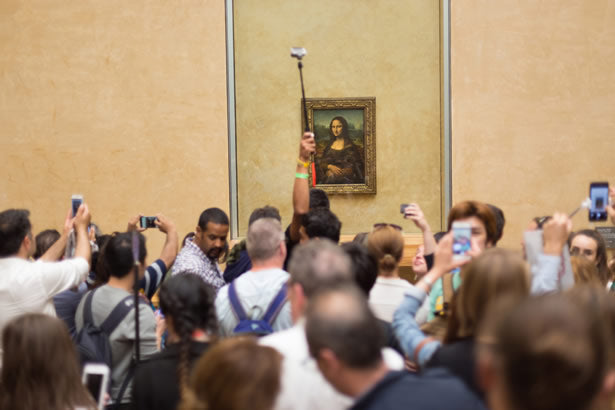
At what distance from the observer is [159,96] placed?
935 cm

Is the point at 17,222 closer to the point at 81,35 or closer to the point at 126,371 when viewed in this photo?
the point at 126,371

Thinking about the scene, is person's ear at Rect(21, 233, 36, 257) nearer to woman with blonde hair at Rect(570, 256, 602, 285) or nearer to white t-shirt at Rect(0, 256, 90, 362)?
white t-shirt at Rect(0, 256, 90, 362)

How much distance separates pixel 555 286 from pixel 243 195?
22.9 ft

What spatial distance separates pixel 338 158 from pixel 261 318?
20.9ft

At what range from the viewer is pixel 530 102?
9641mm

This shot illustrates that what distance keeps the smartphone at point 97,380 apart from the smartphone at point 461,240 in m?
1.96

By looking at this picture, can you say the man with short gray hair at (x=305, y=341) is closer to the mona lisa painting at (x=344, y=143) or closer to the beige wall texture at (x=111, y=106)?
the beige wall texture at (x=111, y=106)

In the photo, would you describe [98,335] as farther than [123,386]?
Yes

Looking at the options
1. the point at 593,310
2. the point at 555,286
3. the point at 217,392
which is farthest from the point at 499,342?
the point at 555,286

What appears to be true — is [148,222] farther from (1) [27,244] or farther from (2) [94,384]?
(2) [94,384]

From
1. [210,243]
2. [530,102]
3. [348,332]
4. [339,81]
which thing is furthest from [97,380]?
[530,102]

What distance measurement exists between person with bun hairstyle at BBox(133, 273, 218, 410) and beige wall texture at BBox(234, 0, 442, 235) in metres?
6.99

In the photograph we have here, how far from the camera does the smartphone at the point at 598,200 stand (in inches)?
174

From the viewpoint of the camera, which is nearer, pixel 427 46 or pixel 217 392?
pixel 217 392
